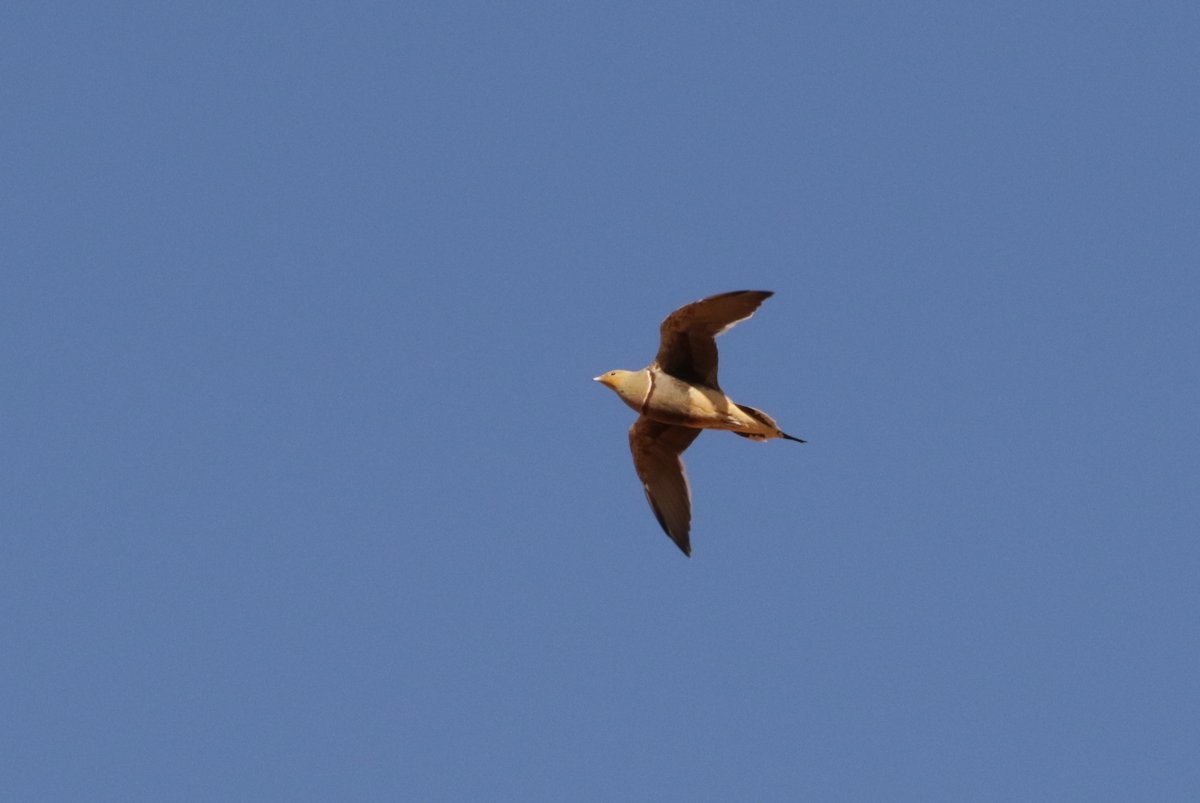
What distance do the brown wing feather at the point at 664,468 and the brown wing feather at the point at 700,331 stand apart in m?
1.47

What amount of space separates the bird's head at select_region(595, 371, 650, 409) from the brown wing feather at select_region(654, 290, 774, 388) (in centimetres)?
30

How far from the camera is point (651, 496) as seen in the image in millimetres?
27281

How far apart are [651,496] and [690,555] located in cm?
103

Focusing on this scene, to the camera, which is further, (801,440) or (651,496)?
(651,496)

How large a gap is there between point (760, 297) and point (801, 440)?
202cm

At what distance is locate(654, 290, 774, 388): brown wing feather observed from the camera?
2497 centimetres

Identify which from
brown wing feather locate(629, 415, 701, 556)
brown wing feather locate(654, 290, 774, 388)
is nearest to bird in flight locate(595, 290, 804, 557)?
brown wing feather locate(654, 290, 774, 388)

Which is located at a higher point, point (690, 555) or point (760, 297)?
point (760, 297)

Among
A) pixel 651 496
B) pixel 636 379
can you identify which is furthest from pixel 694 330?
pixel 651 496

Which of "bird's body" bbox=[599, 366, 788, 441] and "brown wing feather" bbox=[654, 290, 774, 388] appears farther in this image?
"bird's body" bbox=[599, 366, 788, 441]

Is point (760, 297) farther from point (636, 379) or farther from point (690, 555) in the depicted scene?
point (690, 555)

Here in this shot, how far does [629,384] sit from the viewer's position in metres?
26.1

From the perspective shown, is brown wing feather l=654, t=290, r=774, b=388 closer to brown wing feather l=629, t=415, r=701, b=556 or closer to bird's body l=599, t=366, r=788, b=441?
bird's body l=599, t=366, r=788, b=441

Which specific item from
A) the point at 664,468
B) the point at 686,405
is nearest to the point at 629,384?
the point at 686,405
